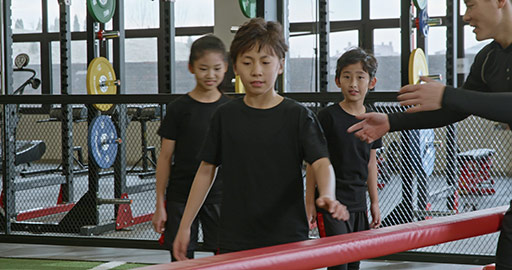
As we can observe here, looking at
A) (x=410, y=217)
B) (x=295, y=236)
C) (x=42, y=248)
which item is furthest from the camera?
(x=42, y=248)

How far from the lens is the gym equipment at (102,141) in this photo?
5008 mm

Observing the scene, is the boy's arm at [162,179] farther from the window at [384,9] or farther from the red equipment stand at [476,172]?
the window at [384,9]

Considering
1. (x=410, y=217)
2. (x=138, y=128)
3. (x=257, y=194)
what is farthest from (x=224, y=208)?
(x=138, y=128)

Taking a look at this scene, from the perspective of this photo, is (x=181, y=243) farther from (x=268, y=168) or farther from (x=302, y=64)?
(x=302, y=64)

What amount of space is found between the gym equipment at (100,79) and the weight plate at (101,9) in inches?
12.4

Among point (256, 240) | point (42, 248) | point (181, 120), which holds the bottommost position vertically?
point (42, 248)

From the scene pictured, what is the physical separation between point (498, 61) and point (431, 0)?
761 centimetres

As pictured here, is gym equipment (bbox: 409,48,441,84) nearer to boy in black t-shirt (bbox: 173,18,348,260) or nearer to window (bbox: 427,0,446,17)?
boy in black t-shirt (bbox: 173,18,348,260)

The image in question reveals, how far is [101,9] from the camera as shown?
5523 mm

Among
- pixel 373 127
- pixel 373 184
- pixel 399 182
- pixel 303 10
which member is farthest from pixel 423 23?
pixel 303 10

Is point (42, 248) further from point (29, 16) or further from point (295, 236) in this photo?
point (29, 16)

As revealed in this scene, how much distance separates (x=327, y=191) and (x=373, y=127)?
1.16 feet

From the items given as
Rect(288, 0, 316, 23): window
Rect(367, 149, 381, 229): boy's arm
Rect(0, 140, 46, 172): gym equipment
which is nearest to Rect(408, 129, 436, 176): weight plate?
Rect(367, 149, 381, 229): boy's arm

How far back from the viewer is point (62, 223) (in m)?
4.96
